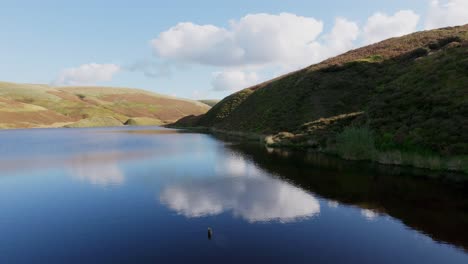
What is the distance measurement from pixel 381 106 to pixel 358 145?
57.5 feet

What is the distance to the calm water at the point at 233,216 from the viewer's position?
18062 millimetres

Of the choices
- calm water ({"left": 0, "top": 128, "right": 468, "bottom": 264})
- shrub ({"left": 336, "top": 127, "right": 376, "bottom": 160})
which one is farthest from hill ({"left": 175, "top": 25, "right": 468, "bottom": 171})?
calm water ({"left": 0, "top": 128, "right": 468, "bottom": 264})

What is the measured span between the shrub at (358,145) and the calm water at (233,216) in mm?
5664

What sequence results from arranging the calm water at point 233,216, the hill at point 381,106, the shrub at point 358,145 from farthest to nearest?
1. the shrub at point 358,145
2. the hill at point 381,106
3. the calm water at point 233,216

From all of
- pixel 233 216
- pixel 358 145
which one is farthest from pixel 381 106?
pixel 233 216

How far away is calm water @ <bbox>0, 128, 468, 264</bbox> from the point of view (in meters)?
18.1

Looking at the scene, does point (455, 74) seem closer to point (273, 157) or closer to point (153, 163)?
point (273, 157)

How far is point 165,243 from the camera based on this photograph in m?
19.2

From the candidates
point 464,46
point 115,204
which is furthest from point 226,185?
point 464,46

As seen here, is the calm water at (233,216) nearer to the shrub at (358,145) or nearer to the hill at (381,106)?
the shrub at (358,145)

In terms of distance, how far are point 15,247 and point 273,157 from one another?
3963cm

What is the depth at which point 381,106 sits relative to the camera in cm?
6250

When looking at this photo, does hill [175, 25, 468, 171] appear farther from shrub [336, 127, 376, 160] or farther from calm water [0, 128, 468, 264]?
calm water [0, 128, 468, 264]

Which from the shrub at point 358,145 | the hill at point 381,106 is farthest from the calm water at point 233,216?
the hill at point 381,106
